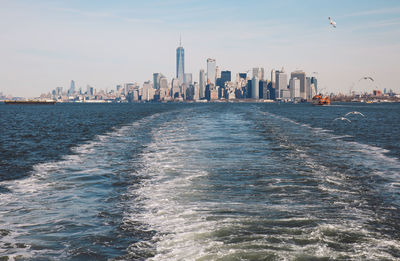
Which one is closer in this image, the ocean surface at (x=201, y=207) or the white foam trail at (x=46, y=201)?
the ocean surface at (x=201, y=207)

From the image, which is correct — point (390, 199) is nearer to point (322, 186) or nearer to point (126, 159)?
point (322, 186)

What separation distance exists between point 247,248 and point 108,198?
6900mm

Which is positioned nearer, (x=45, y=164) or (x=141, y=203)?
(x=141, y=203)

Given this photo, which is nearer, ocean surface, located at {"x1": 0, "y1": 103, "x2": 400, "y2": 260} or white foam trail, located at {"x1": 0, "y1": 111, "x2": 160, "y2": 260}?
ocean surface, located at {"x1": 0, "y1": 103, "x2": 400, "y2": 260}

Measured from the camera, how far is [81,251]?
30.9 feet

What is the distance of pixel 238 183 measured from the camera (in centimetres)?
1705

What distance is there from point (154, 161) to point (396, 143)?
22845mm

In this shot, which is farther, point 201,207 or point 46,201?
point 46,201

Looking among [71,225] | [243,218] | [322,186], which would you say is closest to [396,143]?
[322,186]

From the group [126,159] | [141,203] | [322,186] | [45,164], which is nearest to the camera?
[141,203]

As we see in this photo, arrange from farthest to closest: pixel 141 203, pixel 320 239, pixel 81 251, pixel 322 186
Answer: pixel 322 186 < pixel 141 203 < pixel 320 239 < pixel 81 251

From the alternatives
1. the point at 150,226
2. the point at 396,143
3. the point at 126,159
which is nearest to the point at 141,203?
the point at 150,226

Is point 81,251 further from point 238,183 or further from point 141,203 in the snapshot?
point 238,183

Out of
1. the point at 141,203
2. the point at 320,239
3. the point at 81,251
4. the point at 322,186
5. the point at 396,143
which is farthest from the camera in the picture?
the point at 396,143
